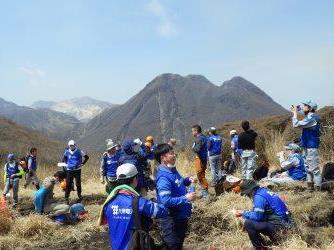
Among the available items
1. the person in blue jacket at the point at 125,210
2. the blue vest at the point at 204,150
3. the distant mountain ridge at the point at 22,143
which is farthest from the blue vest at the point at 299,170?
the distant mountain ridge at the point at 22,143

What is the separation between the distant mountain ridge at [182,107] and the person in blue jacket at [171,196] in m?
56.9

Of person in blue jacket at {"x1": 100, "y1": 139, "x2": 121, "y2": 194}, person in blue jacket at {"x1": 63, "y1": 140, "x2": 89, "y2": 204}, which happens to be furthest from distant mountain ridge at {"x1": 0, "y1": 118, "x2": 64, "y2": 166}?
person in blue jacket at {"x1": 100, "y1": 139, "x2": 121, "y2": 194}

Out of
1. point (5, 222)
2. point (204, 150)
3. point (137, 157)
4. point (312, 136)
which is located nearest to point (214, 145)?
point (204, 150)

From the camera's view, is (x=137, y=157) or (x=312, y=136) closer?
(x=137, y=157)

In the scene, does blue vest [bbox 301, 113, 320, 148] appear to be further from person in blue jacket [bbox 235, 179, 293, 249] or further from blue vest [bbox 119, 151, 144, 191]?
person in blue jacket [bbox 235, 179, 293, 249]

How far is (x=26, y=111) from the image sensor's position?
18238cm

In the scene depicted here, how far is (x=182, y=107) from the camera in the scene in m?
76.9

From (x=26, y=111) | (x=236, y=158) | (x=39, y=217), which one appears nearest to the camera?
(x=39, y=217)

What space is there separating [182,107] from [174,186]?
70.5 meters

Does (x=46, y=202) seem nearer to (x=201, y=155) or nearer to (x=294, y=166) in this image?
(x=201, y=155)

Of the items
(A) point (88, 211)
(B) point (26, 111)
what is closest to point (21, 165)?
(A) point (88, 211)

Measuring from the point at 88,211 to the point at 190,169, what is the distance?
6907 mm

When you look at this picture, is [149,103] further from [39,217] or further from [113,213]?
[113,213]

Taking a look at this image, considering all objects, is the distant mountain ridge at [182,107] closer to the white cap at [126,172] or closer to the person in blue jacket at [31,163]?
the person in blue jacket at [31,163]
